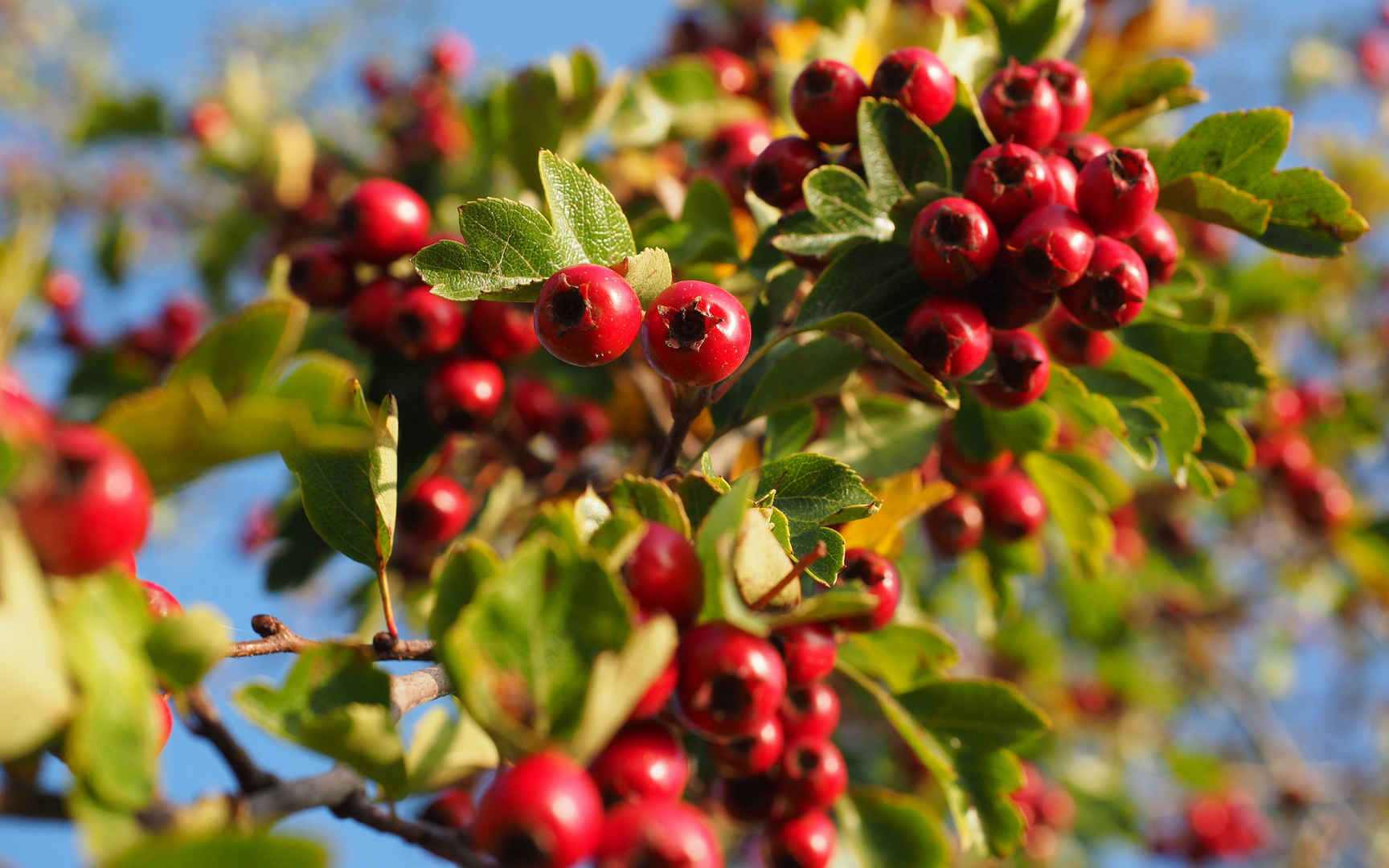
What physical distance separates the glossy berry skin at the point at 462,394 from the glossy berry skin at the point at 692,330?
656 mm

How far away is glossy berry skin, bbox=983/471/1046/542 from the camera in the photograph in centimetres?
204

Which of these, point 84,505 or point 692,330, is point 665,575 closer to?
point 692,330

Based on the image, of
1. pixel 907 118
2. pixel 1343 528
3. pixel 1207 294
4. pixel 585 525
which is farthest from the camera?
pixel 1343 528

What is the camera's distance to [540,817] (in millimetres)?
781

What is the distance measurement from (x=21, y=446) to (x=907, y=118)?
1.20 meters

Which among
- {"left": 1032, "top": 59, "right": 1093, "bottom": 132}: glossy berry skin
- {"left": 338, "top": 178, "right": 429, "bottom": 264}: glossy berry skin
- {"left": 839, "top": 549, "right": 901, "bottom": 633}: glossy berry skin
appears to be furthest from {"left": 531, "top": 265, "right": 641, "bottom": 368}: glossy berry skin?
{"left": 1032, "top": 59, "right": 1093, "bottom": 132}: glossy berry skin

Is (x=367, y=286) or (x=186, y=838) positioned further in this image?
(x=367, y=286)

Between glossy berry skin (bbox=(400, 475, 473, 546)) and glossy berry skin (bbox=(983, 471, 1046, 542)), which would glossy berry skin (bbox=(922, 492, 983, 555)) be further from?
glossy berry skin (bbox=(400, 475, 473, 546))

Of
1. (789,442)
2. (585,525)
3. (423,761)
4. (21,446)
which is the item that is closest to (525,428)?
(789,442)

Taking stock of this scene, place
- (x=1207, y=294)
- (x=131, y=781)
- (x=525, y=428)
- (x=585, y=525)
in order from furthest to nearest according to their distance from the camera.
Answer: (x=525, y=428) → (x=1207, y=294) → (x=585, y=525) → (x=131, y=781)

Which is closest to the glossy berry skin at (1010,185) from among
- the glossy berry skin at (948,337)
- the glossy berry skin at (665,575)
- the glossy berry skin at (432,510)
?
the glossy berry skin at (948,337)

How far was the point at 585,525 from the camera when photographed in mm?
Result: 1229

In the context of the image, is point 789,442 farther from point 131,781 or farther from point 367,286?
point 131,781

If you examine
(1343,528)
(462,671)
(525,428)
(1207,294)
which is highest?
(462,671)
